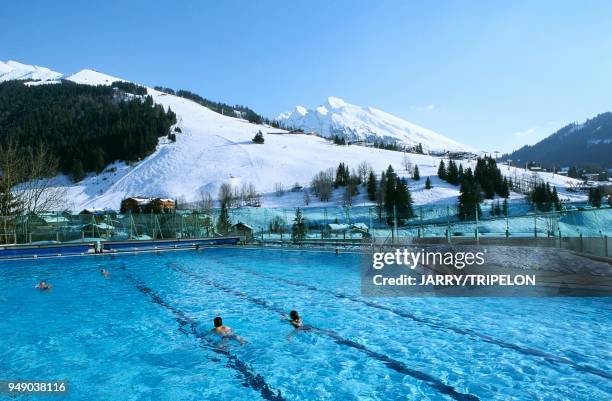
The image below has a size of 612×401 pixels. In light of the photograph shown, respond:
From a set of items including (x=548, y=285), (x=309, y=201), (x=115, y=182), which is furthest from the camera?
(x=115, y=182)

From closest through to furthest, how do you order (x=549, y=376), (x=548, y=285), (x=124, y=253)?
(x=549, y=376) → (x=548, y=285) → (x=124, y=253)

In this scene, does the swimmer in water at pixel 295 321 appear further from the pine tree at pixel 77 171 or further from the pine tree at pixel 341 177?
the pine tree at pixel 77 171

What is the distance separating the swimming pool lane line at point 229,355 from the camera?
586 centimetres

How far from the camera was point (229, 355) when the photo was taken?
7.25m

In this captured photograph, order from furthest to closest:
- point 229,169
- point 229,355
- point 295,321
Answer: point 229,169 → point 295,321 → point 229,355

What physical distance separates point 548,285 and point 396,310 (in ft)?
14.4

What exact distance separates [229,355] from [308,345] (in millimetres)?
1439

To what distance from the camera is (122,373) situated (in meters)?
6.56

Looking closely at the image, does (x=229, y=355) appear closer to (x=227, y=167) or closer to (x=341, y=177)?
(x=341, y=177)

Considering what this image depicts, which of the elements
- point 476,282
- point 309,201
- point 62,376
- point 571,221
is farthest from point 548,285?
point 309,201

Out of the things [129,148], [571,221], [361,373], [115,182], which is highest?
[129,148]

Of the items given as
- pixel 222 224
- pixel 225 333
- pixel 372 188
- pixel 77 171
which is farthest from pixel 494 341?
pixel 77 171

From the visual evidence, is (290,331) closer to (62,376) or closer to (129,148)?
(62,376)
